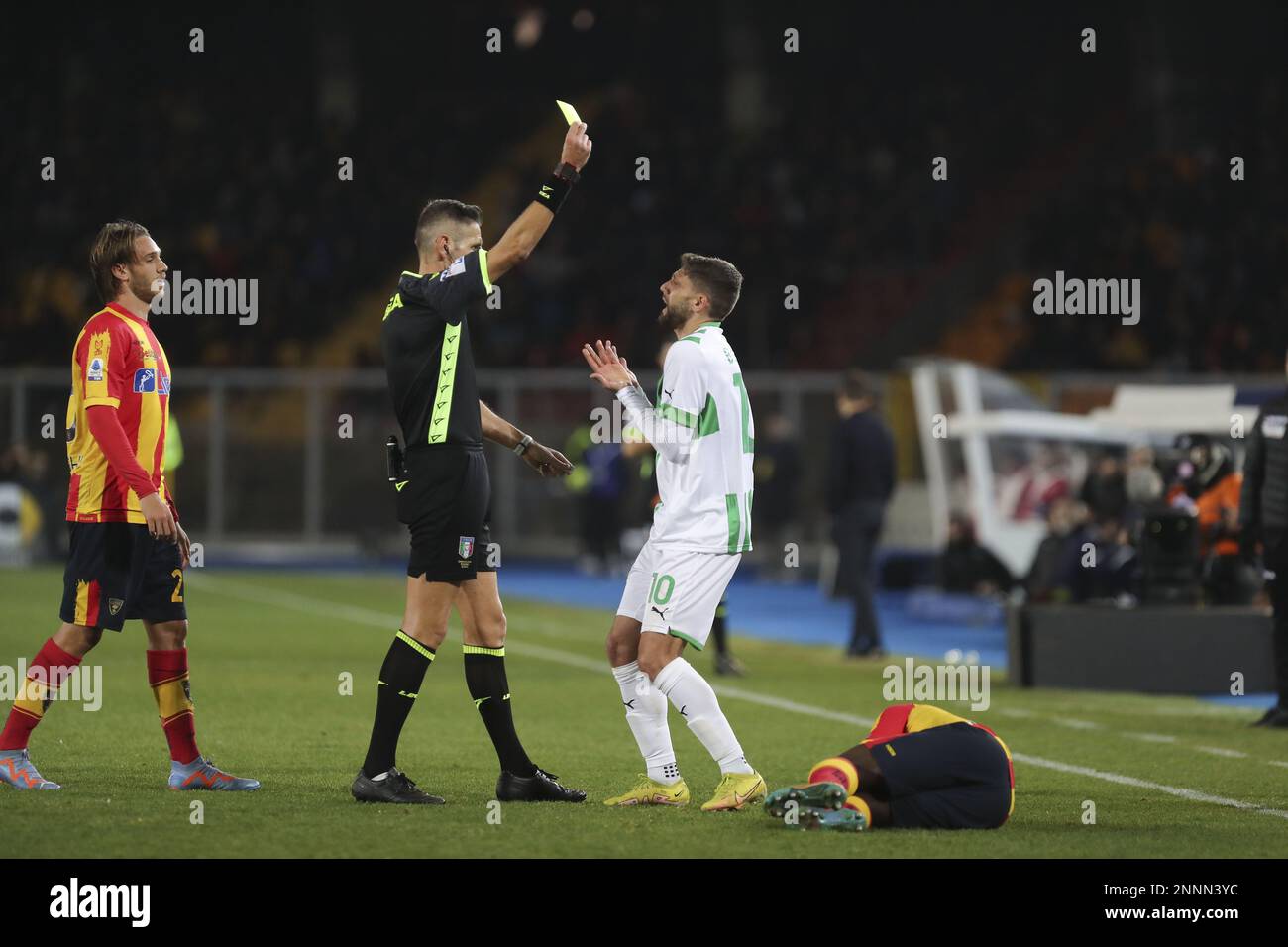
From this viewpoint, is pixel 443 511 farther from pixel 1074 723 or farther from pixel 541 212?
pixel 1074 723

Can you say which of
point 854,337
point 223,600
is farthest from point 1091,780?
point 854,337

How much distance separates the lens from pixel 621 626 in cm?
774

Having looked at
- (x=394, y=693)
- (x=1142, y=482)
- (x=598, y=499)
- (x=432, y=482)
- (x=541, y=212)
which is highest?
(x=541, y=212)

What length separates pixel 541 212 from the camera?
7.31 metres

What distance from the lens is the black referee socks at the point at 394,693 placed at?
762cm

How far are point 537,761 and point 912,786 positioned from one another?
2.60 m

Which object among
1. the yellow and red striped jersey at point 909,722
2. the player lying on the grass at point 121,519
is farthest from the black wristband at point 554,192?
the yellow and red striped jersey at point 909,722

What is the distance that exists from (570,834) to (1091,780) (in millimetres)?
2972

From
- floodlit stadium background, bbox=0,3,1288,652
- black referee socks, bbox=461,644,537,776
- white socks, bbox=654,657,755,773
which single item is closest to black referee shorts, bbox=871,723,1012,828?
white socks, bbox=654,657,755,773

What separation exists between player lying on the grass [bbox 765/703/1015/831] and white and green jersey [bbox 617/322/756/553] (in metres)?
0.97

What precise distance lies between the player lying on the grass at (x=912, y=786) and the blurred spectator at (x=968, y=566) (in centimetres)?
1204

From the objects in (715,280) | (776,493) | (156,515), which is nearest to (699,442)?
(715,280)

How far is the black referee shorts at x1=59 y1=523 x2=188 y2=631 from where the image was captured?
24.9 feet

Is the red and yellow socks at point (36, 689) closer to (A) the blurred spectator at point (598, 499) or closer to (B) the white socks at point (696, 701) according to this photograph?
(B) the white socks at point (696, 701)
